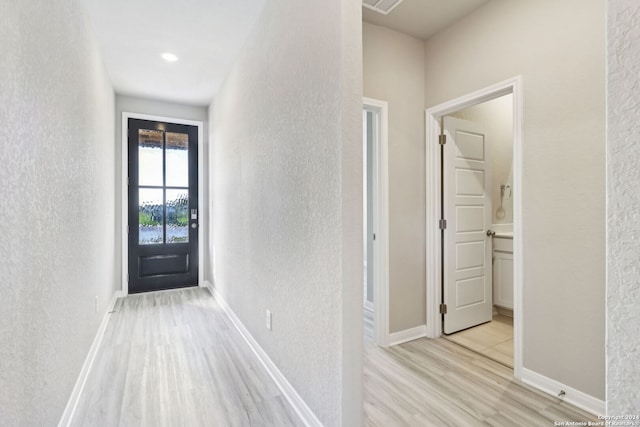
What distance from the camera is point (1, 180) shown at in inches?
37.9

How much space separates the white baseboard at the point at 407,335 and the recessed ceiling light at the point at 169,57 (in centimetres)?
333

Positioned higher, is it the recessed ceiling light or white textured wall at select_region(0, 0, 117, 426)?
the recessed ceiling light

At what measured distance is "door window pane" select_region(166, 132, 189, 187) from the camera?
432cm

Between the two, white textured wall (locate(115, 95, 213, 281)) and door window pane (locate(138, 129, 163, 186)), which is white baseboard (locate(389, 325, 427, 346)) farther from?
door window pane (locate(138, 129, 163, 186))

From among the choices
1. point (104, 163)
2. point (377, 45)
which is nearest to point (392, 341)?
point (377, 45)

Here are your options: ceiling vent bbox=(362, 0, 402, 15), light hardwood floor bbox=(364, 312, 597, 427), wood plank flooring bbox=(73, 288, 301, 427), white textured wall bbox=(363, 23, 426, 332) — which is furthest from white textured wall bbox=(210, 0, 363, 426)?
white textured wall bbox=(363, 23, 426, 332)

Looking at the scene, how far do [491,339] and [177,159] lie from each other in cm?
436

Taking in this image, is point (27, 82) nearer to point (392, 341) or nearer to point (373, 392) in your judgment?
point (373, 392)

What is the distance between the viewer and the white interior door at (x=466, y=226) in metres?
2.80

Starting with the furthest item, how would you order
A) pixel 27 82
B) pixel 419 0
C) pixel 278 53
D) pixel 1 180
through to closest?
1. pixel 419 0
2. pixel 278 53
3. pixel 27 82
4. pixel 1 180

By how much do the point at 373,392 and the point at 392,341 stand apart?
749 millimetres

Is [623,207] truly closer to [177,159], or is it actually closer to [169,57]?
[169,57]

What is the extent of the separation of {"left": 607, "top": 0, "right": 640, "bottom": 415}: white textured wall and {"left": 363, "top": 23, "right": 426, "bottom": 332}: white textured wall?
209cm

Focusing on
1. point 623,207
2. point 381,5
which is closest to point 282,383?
point 623,207
